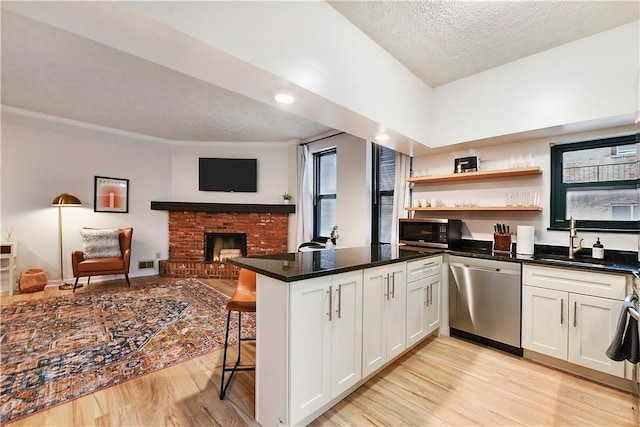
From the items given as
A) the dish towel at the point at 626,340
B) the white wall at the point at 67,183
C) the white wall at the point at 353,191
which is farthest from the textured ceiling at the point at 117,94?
the dish towel at the point at 626,340

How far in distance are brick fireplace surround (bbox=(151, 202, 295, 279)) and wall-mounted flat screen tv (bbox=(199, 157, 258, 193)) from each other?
44 centimetres

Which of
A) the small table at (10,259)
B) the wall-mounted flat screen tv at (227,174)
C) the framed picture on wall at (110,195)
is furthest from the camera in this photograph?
the wall-mounted flat screen tv at (227,174)

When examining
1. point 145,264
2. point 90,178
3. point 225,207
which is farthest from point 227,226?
point 90,178

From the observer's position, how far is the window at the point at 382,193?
4.30m

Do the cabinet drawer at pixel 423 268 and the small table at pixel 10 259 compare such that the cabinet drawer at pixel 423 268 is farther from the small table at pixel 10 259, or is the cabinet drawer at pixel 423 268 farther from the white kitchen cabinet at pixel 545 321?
the small table at pixel 10 259

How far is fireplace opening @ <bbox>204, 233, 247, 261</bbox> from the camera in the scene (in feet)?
19.5

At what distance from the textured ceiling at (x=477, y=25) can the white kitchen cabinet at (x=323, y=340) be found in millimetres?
1963

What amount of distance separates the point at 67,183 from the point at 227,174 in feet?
8.58

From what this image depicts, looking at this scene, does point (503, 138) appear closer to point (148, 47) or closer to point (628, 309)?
point (628, 309)

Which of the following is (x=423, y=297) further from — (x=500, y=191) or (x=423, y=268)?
(x=500, y=191)

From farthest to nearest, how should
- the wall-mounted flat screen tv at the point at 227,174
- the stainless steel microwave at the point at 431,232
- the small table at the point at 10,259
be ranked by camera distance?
the wall-mounted flat screen tv at the point at 227,174, the small table at the point at 10,259, the stainless steel microwave at the point at 431,232

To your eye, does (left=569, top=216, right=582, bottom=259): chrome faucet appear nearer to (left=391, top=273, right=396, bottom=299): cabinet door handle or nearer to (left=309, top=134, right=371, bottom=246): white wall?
(left=391, top=273, right=396, bottom=299): cabinet door handle

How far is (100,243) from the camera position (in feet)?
15.5

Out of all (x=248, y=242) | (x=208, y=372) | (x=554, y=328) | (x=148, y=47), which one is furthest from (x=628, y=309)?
(x=248, y=242)
